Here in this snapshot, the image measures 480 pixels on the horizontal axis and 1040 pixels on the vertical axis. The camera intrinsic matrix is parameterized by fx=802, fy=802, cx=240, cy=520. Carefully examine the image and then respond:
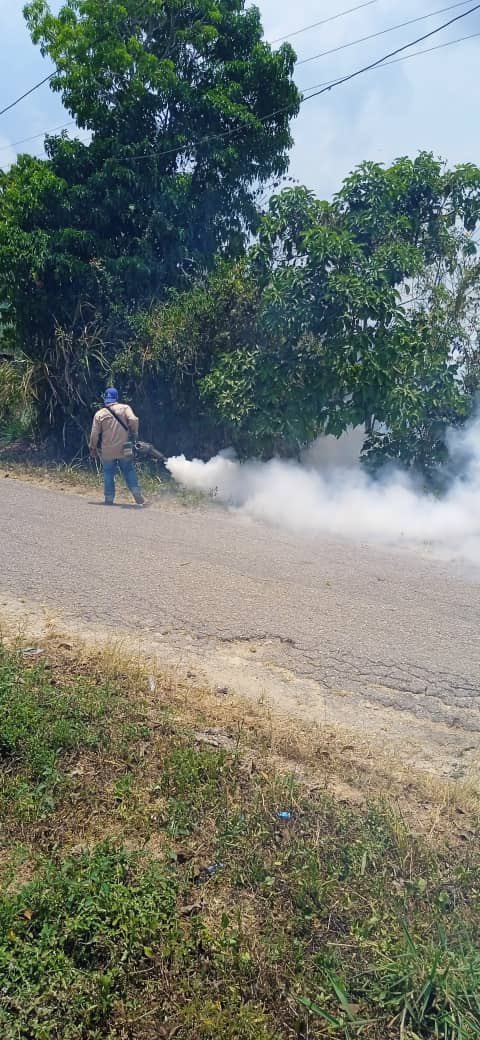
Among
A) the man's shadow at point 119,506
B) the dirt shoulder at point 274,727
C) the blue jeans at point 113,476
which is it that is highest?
the blue jeans at point 113,476

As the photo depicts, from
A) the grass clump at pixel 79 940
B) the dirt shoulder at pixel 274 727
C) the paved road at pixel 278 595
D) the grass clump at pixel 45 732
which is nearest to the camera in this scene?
the grass clump at pixel 79 940

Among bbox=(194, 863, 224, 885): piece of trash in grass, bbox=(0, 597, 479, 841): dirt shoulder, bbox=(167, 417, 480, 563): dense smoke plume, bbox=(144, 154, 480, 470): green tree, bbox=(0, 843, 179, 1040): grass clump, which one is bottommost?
bbox=(0, 843, 179, 1040): grass clump

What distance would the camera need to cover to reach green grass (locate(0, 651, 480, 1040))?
8.36 ft

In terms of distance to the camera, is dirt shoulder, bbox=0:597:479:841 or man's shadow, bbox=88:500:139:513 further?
man's shadow, bbox=88:500:139:513

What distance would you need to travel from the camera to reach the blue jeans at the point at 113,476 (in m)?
10.7

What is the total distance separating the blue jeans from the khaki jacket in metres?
0.10

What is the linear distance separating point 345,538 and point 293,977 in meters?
6.97

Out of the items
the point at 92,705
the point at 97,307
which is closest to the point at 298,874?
the point at 92,705

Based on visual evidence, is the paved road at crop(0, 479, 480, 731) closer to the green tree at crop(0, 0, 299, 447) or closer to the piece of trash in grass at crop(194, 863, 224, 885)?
the piece of trash in grass at crop(194, 863, 224, 885)

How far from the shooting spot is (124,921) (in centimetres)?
285

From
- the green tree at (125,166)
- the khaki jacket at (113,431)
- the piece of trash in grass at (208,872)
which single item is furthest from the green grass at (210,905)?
the green tree at (125,166)

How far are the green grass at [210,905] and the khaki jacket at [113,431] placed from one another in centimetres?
674

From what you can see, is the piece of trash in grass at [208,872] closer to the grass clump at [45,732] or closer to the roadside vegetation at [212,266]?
the grass clump at [45,732]

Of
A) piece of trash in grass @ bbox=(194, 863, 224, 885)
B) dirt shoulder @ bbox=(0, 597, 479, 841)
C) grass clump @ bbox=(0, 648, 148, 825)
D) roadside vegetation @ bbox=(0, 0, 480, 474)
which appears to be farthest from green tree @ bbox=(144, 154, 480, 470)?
piece of trash in grass @ bbox=(194, 863, 224, 885)
